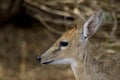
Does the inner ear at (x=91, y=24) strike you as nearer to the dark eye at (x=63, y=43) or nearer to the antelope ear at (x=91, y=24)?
the antelope ear at (x=91, y=24)

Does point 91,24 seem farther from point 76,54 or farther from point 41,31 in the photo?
point 41,31

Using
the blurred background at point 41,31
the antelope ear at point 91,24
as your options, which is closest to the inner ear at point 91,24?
the antelope ear at point 91,24

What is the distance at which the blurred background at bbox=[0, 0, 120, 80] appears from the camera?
6691mm

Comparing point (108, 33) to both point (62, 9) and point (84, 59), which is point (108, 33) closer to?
point (62, 9)

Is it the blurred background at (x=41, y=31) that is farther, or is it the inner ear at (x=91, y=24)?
the blurred background at (x=41, y=31)

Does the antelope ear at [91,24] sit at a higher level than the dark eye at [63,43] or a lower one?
higher

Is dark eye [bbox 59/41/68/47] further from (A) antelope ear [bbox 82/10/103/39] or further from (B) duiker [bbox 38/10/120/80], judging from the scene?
(A) antelope ear [bbox 82/10/103/39]

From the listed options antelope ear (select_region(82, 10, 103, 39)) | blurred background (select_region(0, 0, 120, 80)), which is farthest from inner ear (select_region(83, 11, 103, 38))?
blurred background (select_region(0, 0, 120, 80))

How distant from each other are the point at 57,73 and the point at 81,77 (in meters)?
2.59

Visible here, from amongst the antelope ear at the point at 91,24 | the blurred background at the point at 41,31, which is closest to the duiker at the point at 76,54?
the antelope ear at the point at 91,24

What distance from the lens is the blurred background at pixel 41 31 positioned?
6.69m

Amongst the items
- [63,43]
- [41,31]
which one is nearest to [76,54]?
[63,43]

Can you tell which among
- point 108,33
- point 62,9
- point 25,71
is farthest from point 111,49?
point 25,71

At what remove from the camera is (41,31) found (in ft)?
29.8
